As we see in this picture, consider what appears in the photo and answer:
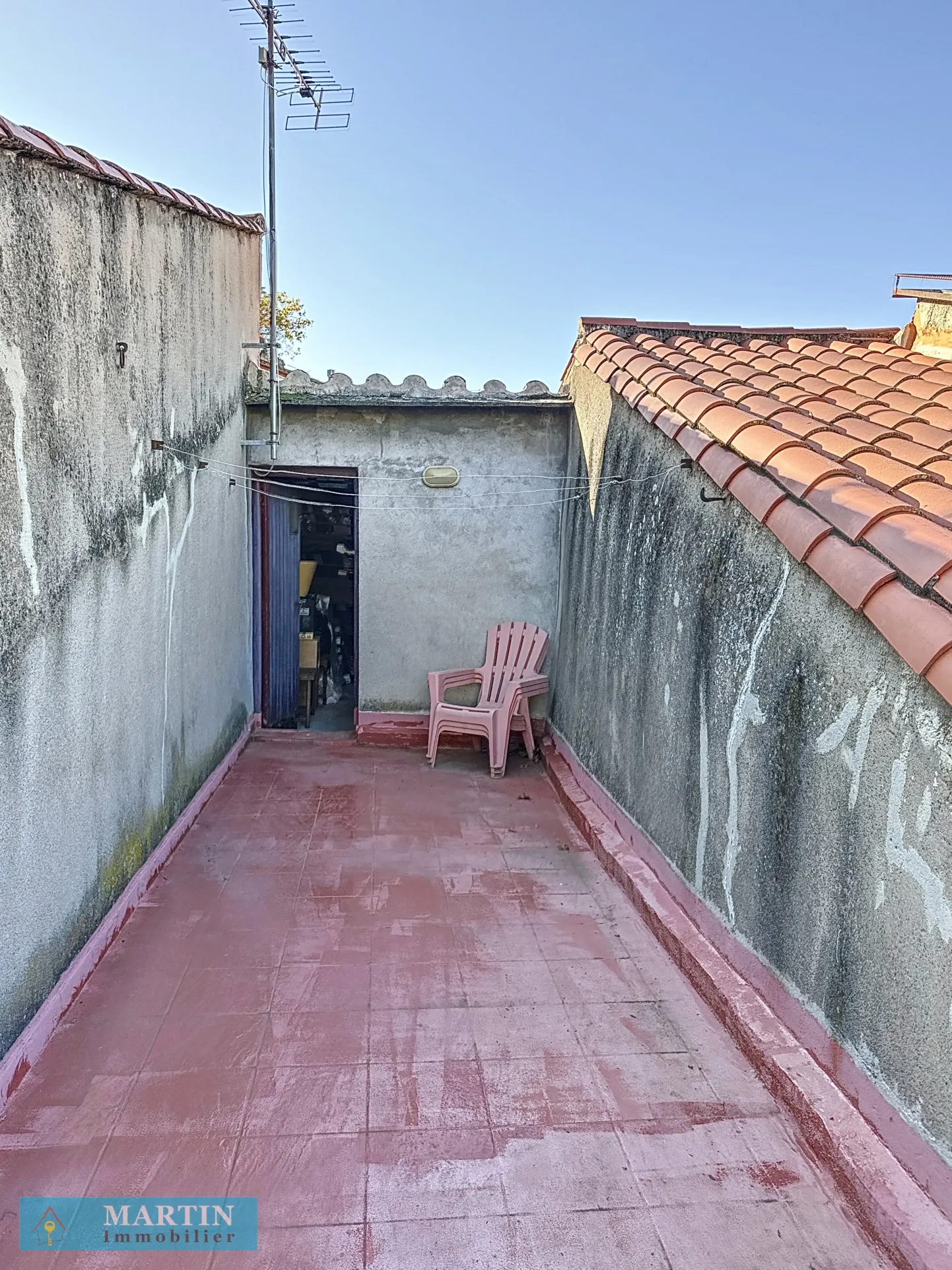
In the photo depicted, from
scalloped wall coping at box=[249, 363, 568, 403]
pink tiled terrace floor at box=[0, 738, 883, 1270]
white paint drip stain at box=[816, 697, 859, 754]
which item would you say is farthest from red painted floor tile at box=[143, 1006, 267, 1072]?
scalloped wall coping at box=[249, 363, 568, 403]

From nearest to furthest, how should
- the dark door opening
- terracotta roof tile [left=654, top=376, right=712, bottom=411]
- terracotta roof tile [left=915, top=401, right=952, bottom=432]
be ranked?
terracotta roof tile [left=915, top=401, right=952, bottom=432], terracotta roof tile [left=654, top=376, right=712, bottom=411], the dark door opening

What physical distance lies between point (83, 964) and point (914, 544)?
123 inches

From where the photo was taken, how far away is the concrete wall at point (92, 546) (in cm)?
288

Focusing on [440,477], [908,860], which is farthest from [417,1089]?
[440,477]

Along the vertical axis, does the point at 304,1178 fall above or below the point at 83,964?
below

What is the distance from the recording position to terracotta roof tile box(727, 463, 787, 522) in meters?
3.01

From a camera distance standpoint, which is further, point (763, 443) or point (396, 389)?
point (396, 389)

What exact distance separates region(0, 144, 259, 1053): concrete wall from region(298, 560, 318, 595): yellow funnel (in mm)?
2813

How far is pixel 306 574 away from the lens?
8484mm

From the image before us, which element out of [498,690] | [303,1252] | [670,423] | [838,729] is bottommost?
[303,1252]

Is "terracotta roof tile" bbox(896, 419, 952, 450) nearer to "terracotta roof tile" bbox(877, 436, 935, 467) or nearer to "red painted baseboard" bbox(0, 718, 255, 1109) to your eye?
"terracotta roof tile" bbox(877, 436, 935, 467)

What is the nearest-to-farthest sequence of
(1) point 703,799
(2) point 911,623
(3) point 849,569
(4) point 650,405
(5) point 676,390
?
(2) point 911,623, (3) point 849,569, (1) point 703,799, (5) point 676,390, (4) point 650,405

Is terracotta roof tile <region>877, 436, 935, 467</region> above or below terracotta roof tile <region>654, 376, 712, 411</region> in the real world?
below

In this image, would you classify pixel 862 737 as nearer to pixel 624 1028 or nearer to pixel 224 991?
pixel 624 1028
